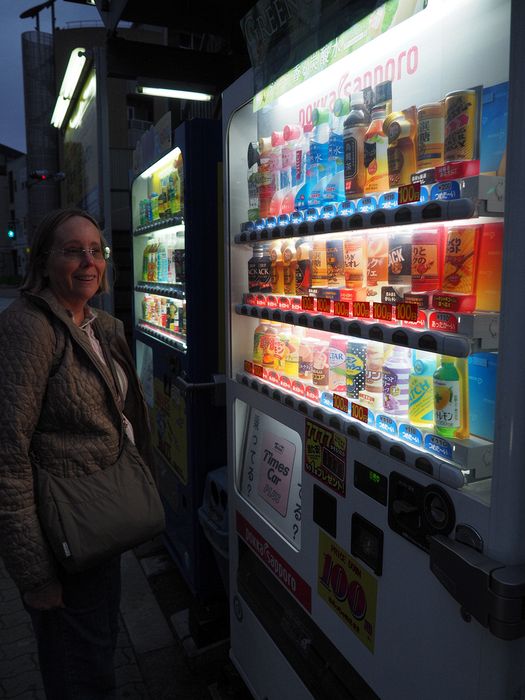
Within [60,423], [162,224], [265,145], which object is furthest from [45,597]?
[162,224]

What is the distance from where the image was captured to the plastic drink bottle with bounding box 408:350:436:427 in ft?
4.65

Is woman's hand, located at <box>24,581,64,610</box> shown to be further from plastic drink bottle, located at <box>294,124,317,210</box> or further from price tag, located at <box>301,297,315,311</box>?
plastic drink bottle, located at <box>294,124,317,210</box>

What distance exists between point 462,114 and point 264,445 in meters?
1.52

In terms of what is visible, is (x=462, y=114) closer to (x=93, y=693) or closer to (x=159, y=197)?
(x=93, y=693)

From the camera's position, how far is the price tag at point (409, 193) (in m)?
1.30

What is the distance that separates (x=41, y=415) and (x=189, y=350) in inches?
48.1

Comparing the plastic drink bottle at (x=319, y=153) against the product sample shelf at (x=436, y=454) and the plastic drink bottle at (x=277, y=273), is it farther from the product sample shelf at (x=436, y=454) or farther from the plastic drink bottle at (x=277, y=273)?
the product sample shelf at (x=436, y=454)

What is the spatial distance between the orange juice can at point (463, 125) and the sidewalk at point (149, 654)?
2.34 meters

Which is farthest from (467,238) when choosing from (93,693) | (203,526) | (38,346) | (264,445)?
(203,526)

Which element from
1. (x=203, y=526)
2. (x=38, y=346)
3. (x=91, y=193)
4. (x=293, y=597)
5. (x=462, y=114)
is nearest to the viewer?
(x=462, y=114)

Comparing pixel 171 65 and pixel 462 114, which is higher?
pixel 171 65

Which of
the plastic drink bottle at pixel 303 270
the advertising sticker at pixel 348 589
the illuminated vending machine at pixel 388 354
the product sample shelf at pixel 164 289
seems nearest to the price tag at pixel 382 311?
the illuminated vending machine at pixel 388 354

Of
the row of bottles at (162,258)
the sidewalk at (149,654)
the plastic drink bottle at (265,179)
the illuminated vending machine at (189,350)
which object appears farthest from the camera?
the row of bottles at (162,258)

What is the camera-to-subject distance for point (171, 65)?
3.65 meters
